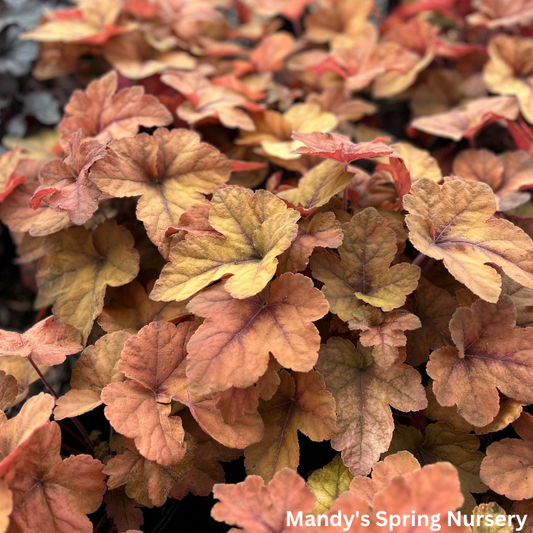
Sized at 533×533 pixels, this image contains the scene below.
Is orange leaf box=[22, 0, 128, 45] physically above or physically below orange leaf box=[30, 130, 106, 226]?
above

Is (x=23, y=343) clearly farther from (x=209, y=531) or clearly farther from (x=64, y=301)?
(x=209, y=531)

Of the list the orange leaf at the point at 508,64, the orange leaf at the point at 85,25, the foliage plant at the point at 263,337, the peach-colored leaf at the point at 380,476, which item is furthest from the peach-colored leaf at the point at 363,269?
the orange leaf at the point at 85,25

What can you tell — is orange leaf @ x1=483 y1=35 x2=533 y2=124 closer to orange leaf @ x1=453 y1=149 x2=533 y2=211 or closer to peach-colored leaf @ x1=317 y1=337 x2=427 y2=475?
orange leaf @ x1=453 y1=149 x2=533 y2=211

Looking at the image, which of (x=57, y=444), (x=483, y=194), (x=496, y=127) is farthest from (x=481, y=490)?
(x=496, y=127)

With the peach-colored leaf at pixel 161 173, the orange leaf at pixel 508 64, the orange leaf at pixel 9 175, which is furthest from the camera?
the orange leaf at pixel 508 64

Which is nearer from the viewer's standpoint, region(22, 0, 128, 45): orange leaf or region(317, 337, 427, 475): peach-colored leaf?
region(317, 337, 427, 475): peach-colored leaf

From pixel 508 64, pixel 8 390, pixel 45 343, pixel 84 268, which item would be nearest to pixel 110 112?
pixel 84 268

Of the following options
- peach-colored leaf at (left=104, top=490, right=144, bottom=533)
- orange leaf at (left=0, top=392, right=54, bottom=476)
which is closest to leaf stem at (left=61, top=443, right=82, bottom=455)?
peach-colored leaf at (left=104, top=490, right=144, bottom=533)

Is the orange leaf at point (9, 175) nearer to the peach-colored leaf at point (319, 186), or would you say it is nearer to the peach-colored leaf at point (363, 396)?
the peach-colored leaf at point (319, 186)
